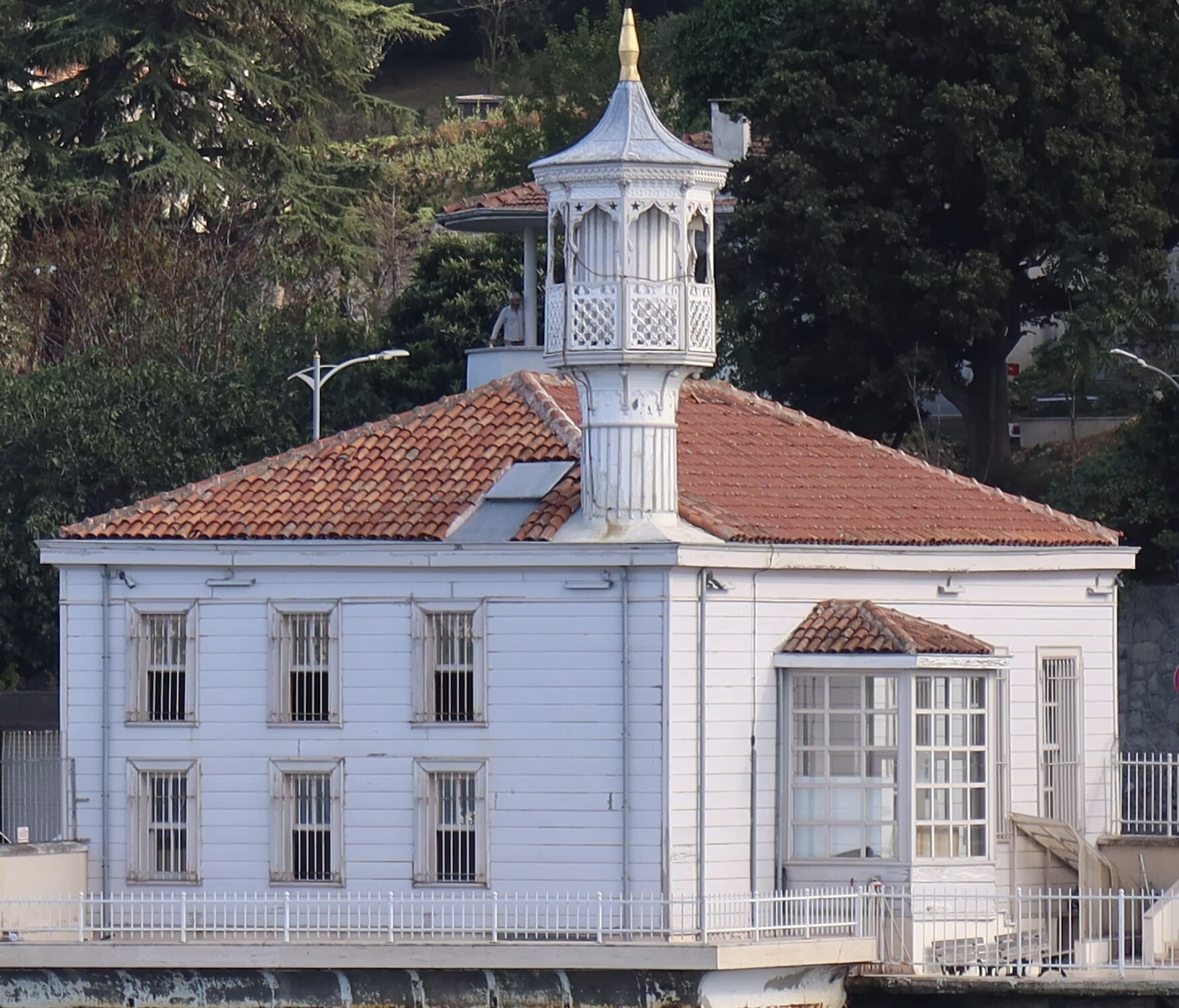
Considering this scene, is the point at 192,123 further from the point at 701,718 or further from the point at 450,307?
the point at 701,718

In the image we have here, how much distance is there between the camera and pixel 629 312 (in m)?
32.7

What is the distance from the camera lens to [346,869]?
3309 cm

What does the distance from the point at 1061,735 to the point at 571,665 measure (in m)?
6.95

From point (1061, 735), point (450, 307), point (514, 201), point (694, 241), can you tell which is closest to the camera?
point (694, 241)

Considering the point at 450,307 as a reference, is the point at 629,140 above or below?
below

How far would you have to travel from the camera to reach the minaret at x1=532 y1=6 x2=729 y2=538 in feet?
107

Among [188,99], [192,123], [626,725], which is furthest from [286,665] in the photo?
[188,99]

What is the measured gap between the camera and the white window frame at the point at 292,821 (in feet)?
109

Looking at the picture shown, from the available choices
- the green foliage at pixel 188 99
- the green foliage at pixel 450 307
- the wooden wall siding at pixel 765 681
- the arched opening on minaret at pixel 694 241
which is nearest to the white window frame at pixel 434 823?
the wooden wall siding at pixel 765 681

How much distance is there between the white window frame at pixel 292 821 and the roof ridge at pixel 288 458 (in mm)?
3443

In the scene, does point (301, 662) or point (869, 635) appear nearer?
point (869, 635)

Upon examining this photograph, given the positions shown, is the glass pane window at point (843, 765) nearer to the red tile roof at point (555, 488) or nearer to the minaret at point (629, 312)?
the red tile roof at point (555, 488)

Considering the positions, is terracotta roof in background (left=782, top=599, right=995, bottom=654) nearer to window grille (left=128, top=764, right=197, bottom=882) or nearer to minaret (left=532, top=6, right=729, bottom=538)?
minaret (left=532, top=6, right=729, bottom=538)

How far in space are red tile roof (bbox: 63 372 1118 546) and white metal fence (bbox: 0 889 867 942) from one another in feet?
13.1
